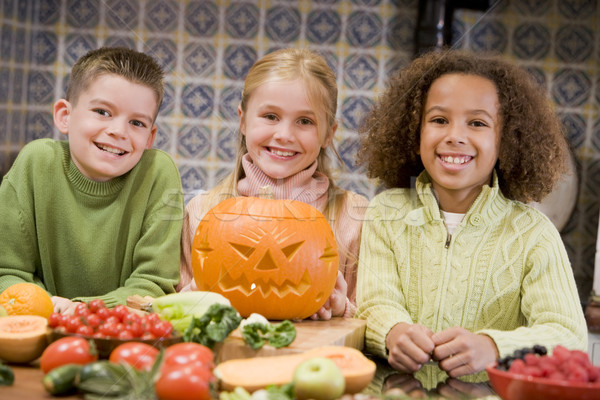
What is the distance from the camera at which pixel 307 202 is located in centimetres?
110

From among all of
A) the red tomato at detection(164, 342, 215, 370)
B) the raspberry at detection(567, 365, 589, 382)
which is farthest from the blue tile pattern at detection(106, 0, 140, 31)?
the raspberry at detection(567, 365, 589, 382)

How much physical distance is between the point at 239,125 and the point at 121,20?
0.23m

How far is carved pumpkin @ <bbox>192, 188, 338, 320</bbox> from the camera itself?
1.03 meters

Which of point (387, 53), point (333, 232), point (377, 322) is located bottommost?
point (377, 322)

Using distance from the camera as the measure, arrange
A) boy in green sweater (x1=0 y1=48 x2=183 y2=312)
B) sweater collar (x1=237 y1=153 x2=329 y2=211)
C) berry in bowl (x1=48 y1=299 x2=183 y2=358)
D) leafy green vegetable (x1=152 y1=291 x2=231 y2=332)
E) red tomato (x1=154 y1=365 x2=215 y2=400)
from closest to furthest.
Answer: red tomato (x1=154 y1=365 x2=215 y2=400), berry in bowl (x1=48 y1=299 x2=183 y2=358), leafy green vegetable (x1=152 y1=291 x2=231 y2=332), sweater collar (x1=237 y1=153 x2=329 y2=211), boy in green sweater (x1=0 y1=48 x2=183 y2=312)

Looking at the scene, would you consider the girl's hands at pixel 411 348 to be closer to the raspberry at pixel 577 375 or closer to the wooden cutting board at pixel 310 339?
the wooden cutting board at pixel 310 339

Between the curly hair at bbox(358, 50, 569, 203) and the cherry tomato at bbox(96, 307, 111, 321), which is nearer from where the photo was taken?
the cherry tomato at bbox(96, 307, 111, 321)

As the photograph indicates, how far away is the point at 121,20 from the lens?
100cm

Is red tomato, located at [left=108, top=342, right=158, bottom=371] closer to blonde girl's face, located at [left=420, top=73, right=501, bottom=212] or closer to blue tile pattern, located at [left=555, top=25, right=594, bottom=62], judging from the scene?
blonde girl's face, located at [left=420, top=73, right=501, bottom=212]

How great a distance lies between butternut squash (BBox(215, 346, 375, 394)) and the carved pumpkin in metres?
0.21

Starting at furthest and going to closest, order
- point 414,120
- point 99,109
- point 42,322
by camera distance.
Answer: point 414,120 → point 99,109 → point 42,322

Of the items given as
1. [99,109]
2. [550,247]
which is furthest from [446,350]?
[99,109]

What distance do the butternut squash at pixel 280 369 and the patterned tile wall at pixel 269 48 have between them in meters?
0.30

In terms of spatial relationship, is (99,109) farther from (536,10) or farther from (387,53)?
(536,10)
